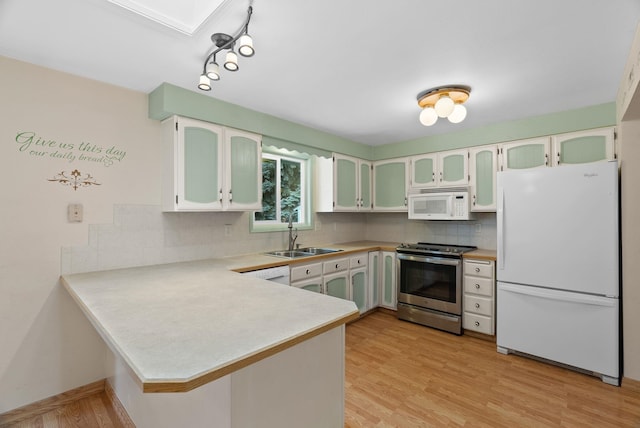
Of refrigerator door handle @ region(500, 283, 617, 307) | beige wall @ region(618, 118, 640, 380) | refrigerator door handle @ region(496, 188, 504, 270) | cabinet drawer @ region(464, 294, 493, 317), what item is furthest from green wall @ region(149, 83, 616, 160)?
cabinet drawer @ region(464, 294, 493, 317)

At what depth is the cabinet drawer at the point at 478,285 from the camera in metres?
2.95

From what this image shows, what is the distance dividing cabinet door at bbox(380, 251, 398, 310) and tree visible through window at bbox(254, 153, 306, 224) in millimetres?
1178

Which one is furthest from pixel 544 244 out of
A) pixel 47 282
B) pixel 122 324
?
pixel 47 282

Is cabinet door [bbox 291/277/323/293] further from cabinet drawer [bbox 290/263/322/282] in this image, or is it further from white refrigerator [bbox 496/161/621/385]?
white refrigerator [bbox 496/161/621/385]

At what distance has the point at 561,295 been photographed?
94.7 inches

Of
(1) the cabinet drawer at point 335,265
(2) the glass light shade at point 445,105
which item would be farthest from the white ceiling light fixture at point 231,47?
(1) the cabinet drawer at point 335,265

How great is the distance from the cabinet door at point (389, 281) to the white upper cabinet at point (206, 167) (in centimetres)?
186

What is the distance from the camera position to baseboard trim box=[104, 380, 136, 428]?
1801 mm

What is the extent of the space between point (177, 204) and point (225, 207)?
1.27 feet

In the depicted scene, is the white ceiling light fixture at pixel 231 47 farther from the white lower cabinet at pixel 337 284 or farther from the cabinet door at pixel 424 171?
the cabinet door at pixel 424 171

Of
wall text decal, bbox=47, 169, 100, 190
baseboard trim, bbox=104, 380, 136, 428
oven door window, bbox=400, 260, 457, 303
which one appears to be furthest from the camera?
oven door window, bbox=400, 260, 457, 303

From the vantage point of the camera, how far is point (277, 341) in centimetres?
97

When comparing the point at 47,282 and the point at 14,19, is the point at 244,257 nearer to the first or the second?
the point at 47,282

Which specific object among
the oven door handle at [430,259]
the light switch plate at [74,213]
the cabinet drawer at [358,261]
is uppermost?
the light switch plate at [74,213]
